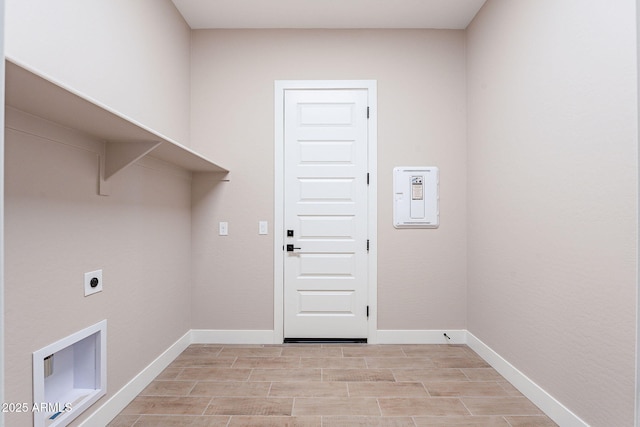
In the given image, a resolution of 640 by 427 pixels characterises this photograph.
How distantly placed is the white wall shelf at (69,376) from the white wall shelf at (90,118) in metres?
0.80

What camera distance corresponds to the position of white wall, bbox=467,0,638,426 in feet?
5.53

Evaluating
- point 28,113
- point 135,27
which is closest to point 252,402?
point 28,113

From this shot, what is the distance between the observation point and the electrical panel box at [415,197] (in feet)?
11.2

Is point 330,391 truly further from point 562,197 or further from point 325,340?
point 562,197

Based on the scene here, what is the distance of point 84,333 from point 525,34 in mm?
3187

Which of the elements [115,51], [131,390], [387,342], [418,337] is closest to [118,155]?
[115,51]

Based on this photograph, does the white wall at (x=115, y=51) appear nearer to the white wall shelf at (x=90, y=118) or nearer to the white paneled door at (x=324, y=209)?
the white wall shelf at (x=90, y=118)

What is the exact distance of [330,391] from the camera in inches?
97.7

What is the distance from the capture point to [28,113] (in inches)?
60.4

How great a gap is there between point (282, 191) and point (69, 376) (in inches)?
81.4

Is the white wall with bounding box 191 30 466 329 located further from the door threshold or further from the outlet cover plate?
the outlet cover plate

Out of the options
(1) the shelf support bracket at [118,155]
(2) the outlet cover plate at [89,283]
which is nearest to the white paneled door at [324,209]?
(1) the shelf support bracket at [118,155]

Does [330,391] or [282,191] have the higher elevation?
[282,191]

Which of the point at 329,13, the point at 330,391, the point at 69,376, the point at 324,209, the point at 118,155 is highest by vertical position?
the point at 329,13
